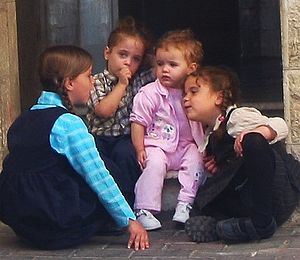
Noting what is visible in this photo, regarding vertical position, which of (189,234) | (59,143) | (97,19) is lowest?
(189,234)

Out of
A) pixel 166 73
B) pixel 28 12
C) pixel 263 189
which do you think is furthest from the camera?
pixel 28 12

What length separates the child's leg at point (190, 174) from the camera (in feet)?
18.5

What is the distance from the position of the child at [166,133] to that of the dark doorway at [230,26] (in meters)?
3.14

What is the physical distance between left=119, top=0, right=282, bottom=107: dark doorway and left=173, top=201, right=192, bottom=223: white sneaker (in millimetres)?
3362

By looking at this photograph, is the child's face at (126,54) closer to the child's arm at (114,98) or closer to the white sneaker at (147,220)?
the child's arm at (114,98)

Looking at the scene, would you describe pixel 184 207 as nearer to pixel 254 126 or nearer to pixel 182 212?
pixel 182 212

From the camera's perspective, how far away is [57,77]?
5270 millimetres

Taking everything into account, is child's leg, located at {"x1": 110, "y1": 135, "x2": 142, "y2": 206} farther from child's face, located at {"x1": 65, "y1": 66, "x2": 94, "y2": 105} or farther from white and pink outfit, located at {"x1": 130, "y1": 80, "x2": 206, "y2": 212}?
child's face, located at {"x1": 65, "y1": 66, "x2": 94, "y2": 105}

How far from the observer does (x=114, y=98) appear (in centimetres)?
579

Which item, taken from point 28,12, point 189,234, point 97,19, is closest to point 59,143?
point 189,234

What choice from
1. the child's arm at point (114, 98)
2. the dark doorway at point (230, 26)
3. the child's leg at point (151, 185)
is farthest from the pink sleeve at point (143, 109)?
the dark doorway at point (230, 26)

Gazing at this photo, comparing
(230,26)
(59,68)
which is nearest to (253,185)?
(59,68)

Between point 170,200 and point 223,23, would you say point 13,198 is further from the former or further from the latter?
point 223,23

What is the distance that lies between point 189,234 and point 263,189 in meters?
0.44
